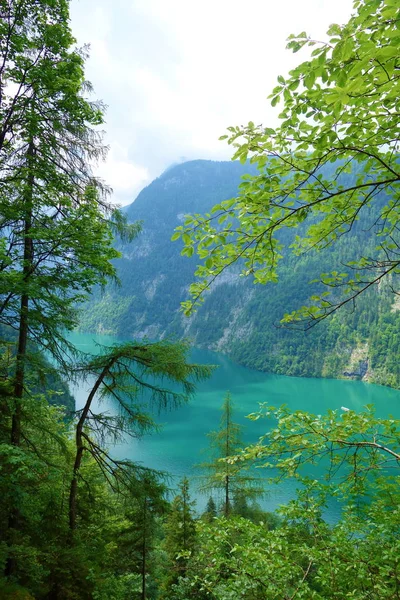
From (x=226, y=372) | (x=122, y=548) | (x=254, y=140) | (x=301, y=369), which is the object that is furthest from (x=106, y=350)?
(x=301, y=369)

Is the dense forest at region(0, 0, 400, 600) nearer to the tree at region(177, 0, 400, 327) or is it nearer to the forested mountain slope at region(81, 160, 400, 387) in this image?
the tree at region(177, 0, 400, 327)

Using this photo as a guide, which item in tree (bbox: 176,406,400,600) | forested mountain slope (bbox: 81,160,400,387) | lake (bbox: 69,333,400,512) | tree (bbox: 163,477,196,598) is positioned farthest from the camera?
forested mountain slope (bbox: 81,160,400,387)

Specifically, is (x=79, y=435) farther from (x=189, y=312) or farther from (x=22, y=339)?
(x=189, y=312)

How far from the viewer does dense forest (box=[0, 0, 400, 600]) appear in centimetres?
165

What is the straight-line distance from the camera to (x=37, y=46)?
446 centimetres

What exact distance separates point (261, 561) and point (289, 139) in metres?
Answer: 2.80

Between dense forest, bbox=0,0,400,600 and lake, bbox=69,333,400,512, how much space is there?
78 centimetres

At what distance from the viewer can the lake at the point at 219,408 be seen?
88.6ft

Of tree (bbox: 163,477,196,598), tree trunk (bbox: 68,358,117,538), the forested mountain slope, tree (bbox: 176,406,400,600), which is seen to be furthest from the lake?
the forested mountain slope

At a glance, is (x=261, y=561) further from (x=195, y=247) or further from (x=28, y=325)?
(x=28, y=325)

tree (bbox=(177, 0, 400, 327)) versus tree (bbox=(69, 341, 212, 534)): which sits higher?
tree (bbox=(177, 0, 400, 327))

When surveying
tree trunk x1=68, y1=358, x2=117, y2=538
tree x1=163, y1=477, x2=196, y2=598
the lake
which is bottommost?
the lake

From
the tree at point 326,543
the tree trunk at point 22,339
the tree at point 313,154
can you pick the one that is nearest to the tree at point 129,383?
the tree trunk at point 22,339

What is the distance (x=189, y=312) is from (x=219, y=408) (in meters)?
14.1
